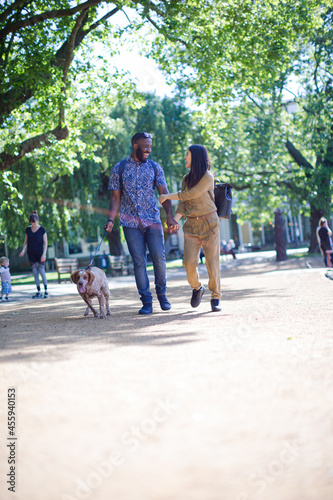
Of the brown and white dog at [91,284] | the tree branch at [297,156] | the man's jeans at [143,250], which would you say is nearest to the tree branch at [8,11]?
the man's jeans at [143,250]

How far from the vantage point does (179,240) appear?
54625 millimetres

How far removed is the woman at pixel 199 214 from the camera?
7.48 m

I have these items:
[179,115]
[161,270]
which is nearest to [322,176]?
[179,115]

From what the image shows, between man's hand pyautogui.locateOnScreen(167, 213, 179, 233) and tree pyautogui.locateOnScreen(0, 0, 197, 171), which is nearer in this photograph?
man's hand pyautogui.locateOnScreen(167, 213, 179, 233)

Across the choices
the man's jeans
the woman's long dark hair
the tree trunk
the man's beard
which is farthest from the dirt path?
the tree trunk

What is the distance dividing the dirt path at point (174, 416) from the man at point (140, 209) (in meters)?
2.28

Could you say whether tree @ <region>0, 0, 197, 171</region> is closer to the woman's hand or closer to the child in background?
the child in background

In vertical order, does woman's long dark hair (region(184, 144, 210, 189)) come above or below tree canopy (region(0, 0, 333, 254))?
below

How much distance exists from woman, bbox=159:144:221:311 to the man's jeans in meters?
0.39

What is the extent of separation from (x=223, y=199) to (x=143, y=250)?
1.27 metres

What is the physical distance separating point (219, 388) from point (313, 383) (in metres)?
0.56

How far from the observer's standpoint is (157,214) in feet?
26.4

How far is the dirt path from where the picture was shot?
2.17 metres

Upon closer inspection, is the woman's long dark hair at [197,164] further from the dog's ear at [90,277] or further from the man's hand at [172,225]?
the dog's ear at [90,277]
